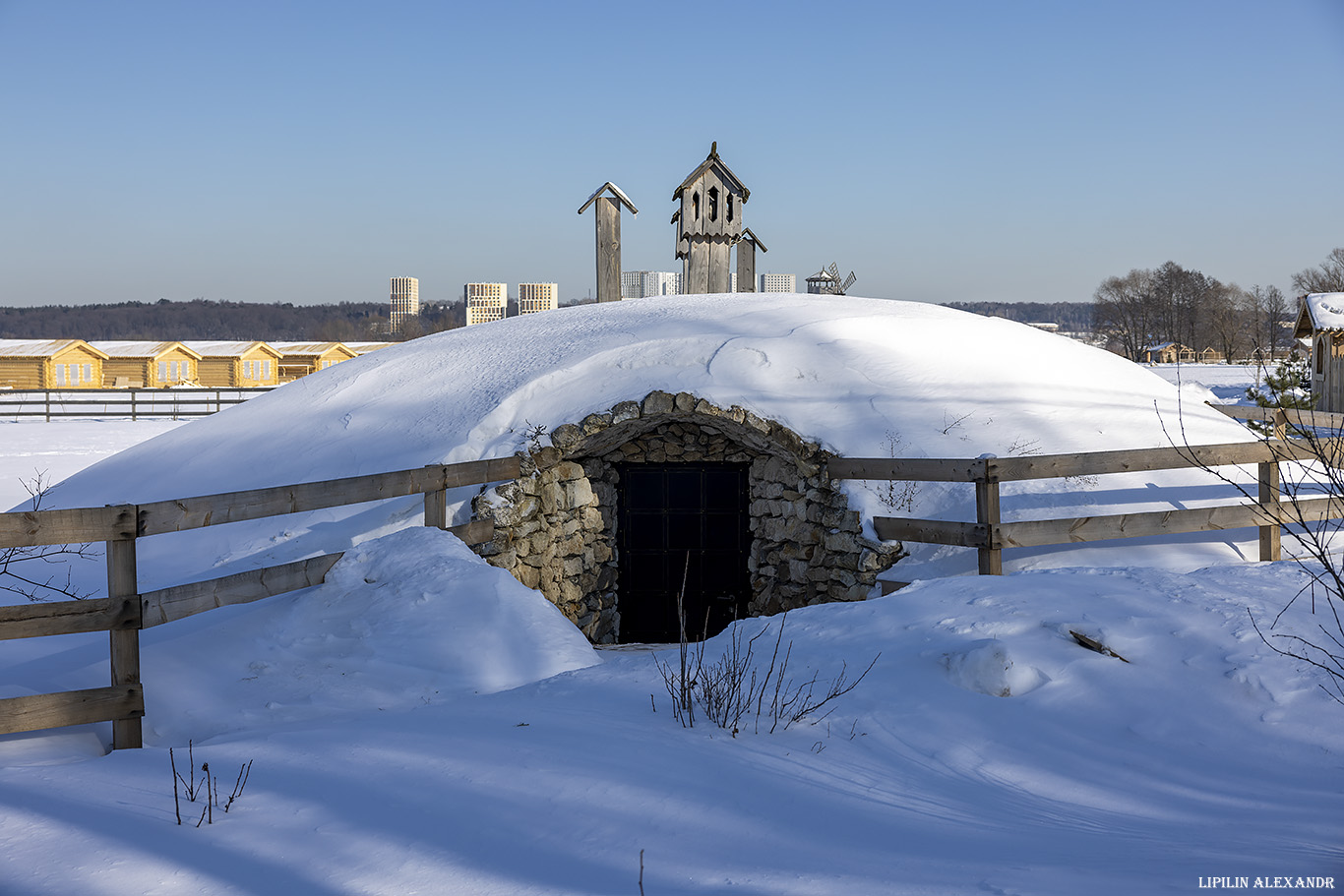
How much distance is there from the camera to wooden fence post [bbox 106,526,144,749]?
4293 mm

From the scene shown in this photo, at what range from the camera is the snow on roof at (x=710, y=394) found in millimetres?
8938

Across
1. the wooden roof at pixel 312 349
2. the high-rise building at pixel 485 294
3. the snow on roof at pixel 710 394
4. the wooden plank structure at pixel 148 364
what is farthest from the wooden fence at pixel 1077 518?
the high-rise building at pixel 485 294

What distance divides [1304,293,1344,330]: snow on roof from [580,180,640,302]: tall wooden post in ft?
80.7

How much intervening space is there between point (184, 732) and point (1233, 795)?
4.88 m

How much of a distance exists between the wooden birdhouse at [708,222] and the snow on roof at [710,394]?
2.39 metres

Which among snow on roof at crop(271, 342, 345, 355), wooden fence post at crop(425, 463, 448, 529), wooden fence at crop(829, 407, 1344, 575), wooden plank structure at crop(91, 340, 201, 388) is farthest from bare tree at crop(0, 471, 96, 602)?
snow on roof at crop(271, 342, 345, 355)

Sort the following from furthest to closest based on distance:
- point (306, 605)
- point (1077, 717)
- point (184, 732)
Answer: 1. point (306, 605)
2. point (184, 732)
3. point (1077, 717)

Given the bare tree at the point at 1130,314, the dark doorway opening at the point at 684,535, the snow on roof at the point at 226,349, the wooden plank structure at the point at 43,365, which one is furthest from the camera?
the bare tree at the point at 1130,314

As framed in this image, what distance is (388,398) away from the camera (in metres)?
10.7

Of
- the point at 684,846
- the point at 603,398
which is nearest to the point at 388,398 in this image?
the point at 603,398

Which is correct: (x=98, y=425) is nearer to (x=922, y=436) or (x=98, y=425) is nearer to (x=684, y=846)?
(x=922, y=436)

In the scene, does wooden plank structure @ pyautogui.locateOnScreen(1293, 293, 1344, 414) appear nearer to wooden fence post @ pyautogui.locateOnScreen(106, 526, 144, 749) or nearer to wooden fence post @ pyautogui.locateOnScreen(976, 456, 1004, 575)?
wooden fence post @ pyautogui.locateOnScreen(976, 456, 1004, 575)

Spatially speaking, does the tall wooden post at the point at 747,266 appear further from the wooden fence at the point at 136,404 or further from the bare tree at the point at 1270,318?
the wooden fence at the point at 136,404

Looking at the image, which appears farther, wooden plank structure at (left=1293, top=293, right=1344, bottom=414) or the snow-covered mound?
wooden plank structure at (left=1293, top=293, right=1344, bottom=414)
